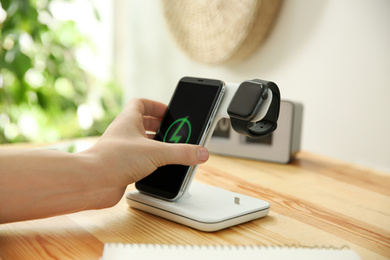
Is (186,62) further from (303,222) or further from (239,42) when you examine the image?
(303,222)

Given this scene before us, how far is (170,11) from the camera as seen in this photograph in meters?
1.30

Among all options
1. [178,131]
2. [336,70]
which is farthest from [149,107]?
[336,70]

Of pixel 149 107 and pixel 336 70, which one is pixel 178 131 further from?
pixel 336 70

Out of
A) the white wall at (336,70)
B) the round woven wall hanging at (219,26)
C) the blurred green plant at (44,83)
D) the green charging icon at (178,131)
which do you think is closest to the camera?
the green charging icon at (178,131)

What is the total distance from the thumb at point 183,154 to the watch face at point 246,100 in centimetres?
7

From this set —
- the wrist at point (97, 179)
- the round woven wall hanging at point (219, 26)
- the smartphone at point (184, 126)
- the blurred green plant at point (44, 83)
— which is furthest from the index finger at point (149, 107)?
the blurred green plant at point (44, 83)

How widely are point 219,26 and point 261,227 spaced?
737 mm

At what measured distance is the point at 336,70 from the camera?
952 mm

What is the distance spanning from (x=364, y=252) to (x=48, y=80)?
132cm

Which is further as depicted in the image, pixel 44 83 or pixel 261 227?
pixel 44 83

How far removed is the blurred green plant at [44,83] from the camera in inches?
49.7

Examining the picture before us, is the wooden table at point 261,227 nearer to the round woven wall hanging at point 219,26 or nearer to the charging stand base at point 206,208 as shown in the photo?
the charging stand base at point 206,208

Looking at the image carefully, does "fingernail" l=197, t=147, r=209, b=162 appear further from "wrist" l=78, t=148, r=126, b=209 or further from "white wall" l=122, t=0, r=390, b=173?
"white wall" l=122, t=0, r=390, b=173

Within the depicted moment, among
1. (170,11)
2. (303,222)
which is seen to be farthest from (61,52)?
(303,222)
